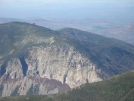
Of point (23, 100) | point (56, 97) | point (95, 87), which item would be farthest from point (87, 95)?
point (23, 100)

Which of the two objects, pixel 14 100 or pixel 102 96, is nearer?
pixel 102 96

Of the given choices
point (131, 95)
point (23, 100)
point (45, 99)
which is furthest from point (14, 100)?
point (131, 95)

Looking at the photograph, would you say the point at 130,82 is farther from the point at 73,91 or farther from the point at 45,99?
the point at 45,99

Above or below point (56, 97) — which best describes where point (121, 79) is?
above

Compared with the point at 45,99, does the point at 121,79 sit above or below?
above

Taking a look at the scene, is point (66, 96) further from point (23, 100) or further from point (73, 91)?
point (23, 100)

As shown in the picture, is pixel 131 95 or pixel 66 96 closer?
pixel 131 95
